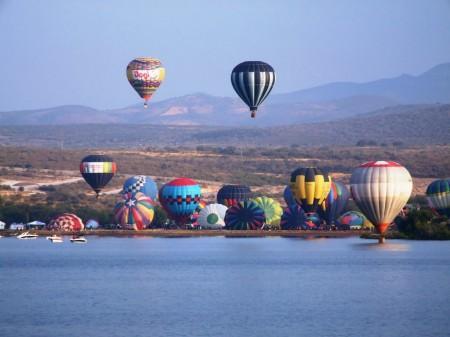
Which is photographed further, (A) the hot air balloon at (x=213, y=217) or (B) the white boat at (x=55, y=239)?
(A) the hot air balloon at (x=213, y=217)

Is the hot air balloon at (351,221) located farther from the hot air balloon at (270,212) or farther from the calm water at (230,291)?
the calm water at (230,291)

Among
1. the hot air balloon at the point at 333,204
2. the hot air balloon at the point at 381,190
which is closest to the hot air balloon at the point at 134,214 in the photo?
the hot air balloon at the point at 333,204

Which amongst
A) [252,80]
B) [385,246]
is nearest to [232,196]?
[252,80]

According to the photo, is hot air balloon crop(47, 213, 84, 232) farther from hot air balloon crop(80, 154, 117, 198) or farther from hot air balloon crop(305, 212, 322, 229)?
hot air balloon crop(305, 212, 322, 229)

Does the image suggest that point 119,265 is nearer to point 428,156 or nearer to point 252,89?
point 252,89

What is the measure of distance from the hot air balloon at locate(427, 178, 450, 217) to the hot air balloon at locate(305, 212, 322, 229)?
26.6 ft

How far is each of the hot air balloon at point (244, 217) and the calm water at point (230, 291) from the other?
49.6ft

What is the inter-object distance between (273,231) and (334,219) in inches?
248

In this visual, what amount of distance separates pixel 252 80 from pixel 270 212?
12.6 metres

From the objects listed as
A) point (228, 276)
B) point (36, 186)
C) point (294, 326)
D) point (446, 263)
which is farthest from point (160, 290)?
point (36, 186)

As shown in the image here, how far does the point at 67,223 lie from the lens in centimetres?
9600

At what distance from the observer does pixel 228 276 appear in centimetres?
5731

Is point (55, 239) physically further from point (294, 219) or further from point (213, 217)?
point (294, 219)

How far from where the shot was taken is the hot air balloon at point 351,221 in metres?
94.5
